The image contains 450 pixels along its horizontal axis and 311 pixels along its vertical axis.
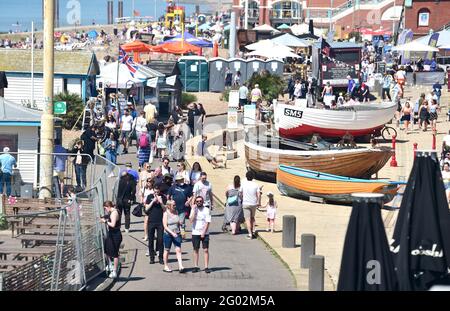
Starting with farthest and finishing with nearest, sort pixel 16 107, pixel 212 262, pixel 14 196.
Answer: pixel 16 107 < pixel 14 196 < pixel 212 262

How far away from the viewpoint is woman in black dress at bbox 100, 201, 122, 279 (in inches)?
706

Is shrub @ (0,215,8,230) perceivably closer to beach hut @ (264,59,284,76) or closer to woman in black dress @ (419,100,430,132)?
woman in black dress @ (419,100,430,132)

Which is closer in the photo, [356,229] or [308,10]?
[356,229]

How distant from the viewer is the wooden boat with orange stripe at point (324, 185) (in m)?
26.5

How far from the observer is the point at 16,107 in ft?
83.8

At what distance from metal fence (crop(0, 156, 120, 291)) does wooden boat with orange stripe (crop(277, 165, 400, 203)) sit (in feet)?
28.2

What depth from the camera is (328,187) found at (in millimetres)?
27359

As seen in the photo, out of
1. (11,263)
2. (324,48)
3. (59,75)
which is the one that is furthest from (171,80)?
(11,263)

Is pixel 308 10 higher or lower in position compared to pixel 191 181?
higher

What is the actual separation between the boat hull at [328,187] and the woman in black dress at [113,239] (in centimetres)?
969
